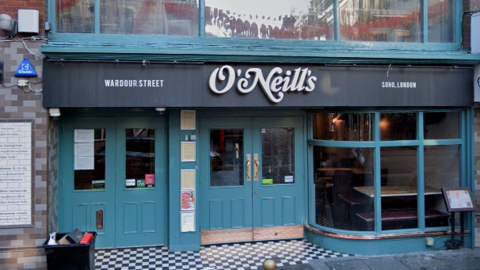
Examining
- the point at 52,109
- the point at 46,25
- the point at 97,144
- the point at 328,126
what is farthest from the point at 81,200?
the point at 328,126

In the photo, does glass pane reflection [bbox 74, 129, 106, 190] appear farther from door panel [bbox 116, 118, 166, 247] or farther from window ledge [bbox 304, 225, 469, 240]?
window ledge [bbox 304, 225, 469, 240]

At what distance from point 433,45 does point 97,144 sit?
6444 millimetres

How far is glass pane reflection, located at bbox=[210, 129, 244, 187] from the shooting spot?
7230 millimetres

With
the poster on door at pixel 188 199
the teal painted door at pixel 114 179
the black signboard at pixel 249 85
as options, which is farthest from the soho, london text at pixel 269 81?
the poster on door at pixel 188 199

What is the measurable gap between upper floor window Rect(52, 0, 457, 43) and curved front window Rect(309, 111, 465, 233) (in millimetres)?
1534

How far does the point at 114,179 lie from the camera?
689cm

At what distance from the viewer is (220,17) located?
661 centimetres

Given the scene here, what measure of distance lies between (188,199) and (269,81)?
2547 millimetres

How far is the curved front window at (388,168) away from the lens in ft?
22.5

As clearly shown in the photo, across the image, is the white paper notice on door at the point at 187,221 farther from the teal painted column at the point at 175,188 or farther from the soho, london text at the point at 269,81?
the soho, london text at the point at 269,81

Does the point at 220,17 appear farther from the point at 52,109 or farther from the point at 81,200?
the point at 81,200

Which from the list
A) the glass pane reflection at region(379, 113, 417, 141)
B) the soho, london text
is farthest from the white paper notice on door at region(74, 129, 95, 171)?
the glass pane reflection at region(379, 113, 417, 141)

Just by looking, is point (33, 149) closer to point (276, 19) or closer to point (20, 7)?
point (20, 7)

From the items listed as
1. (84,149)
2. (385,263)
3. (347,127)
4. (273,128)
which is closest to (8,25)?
(84,149)
